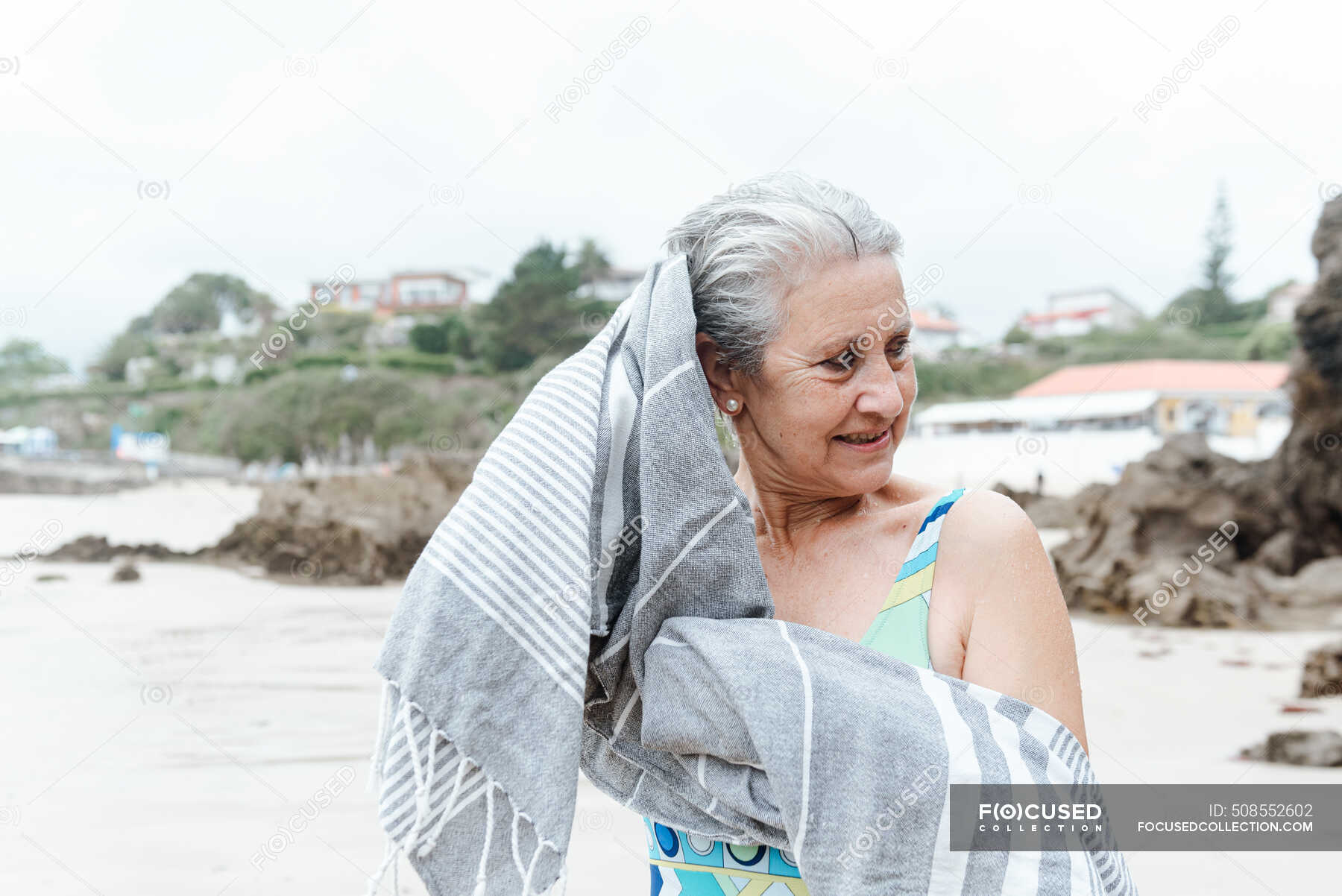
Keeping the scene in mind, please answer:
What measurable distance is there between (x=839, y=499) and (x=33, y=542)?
1769 cm

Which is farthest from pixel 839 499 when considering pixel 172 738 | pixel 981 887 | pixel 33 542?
pixel 33 542

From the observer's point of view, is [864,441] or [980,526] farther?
[864,441]

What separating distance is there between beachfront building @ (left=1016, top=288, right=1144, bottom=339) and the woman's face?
123 feet

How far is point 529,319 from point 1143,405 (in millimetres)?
14390

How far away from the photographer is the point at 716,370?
1595 millimetres

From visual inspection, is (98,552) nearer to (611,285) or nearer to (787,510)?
(787,510)

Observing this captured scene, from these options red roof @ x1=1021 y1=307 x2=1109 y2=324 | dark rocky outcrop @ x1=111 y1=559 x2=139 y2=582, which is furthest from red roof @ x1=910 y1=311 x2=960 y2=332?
dark rocky outcrop @ x1=111 y1=559 x2=139 y2=582

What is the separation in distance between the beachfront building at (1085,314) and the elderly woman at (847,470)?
37606mm

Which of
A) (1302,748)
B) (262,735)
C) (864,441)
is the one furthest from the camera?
(262,735)

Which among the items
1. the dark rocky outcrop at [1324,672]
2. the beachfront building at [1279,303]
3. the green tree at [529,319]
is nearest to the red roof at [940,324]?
the beachfront building at [1279,303]

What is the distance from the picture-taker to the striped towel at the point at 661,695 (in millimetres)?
1268

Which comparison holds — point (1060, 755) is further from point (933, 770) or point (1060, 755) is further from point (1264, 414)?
point (1264, 414)

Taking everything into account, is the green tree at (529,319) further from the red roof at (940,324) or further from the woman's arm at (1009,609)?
the woman's arm at (1009,609)

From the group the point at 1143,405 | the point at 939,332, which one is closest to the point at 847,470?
the point at 1143,405
